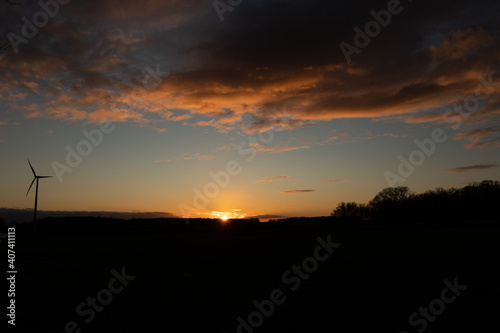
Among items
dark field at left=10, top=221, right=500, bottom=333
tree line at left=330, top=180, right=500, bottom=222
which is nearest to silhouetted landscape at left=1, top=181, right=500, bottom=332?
dark field at left=10, top=221, right=500, bottom=333

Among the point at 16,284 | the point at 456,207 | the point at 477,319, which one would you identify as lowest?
the point at 477,319

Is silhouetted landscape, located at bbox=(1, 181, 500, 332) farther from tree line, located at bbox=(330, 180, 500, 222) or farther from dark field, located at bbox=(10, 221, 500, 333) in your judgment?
tree line, located at bbox=(330, 180, 500, 222)

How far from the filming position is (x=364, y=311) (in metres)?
11.5

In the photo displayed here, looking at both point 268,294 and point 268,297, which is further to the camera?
point 268,294

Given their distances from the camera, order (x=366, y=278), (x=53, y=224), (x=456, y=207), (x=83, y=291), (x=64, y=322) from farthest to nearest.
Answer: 1. (x=53, y=224)
2. (x=456, y=207)
3. (x=366, y=278)
4. (x=83, y=291)
5. (x=64, y=322)

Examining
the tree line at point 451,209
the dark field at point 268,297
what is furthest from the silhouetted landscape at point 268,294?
the tree line at point 451,209

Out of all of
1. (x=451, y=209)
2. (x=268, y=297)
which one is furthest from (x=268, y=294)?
(x=451, y=209)

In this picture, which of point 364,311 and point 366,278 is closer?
point 364,311

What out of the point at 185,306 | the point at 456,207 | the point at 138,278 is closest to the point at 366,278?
the point at 185,306

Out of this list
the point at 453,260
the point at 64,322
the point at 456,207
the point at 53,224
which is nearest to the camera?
the point at 64,322

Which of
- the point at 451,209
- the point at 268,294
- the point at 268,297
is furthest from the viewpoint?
the point at 451,209

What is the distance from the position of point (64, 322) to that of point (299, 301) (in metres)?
7.20

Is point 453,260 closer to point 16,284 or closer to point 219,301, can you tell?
point 219,301

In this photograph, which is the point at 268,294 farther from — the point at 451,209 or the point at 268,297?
the point at 451,209
